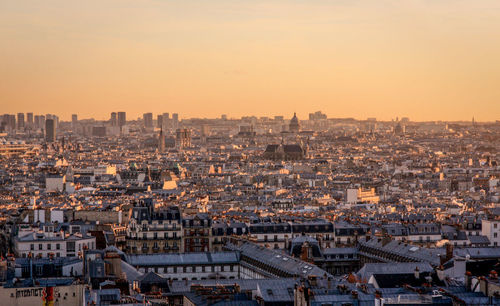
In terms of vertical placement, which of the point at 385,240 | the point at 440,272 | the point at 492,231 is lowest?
the point at 492,231

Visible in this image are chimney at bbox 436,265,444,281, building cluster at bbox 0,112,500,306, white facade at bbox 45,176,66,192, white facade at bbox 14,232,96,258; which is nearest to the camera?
building cluster at bbox 0,112,500,306

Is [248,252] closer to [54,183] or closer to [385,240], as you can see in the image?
[385,240]

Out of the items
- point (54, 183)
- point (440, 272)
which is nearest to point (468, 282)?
point (440, 272)

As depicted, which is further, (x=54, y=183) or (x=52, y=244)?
(x=54, y=183)

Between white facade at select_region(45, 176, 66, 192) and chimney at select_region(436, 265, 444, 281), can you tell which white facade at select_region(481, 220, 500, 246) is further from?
→ white facade at select_region(45, 176, 66, 192)

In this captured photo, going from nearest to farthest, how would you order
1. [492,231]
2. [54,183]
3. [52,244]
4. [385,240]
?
[52,244]
[385,240]
[492,231]
[54,183]

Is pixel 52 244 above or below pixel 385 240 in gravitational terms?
below

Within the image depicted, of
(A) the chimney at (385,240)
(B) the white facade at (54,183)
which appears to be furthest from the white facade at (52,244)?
(B) the white facade at (54,183)

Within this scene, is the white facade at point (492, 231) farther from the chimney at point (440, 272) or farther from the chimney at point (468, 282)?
the chimney at point (468, 282)

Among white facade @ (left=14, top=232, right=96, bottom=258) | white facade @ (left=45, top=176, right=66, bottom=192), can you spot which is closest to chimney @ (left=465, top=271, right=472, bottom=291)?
white facade @ (left=14, top=232, right=96, bottom=258)

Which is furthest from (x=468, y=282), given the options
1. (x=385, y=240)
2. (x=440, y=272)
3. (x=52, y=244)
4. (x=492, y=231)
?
(x=492, y=231)

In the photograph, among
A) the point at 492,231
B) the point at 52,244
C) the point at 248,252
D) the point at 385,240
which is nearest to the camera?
the point at 248,252

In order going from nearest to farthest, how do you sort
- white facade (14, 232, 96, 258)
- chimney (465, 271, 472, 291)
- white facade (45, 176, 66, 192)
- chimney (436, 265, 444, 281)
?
chimney (465, 271, 472, 291) < chimney (436, 265, 444, 281) < white facade (14, 232, 96, 258) < white facade (45, 176, 66, 192)
